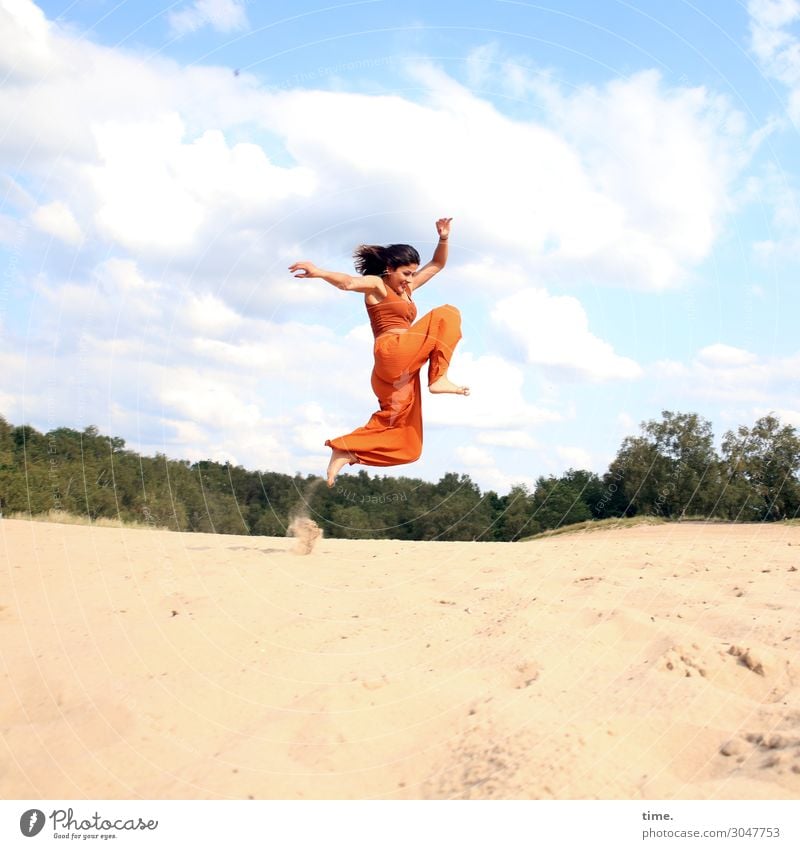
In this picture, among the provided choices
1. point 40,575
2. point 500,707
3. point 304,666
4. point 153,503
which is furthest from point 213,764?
point 153,503

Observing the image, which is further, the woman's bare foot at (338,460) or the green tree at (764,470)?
the green tree at (764,470)

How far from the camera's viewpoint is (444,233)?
668cm

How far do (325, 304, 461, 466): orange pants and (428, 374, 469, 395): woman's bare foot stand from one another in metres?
0.05

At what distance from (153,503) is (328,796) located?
72.0 feet

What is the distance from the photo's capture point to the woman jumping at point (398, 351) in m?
6.53

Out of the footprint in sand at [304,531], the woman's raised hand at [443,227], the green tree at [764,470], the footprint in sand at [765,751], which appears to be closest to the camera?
the footprint in sand at [765,751]

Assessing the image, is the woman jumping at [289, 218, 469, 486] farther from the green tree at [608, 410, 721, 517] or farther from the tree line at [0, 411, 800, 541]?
the green tree at [608, 410, 721, 517]

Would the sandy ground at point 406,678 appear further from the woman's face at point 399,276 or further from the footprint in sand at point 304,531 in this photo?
the woman's face at point 399,276

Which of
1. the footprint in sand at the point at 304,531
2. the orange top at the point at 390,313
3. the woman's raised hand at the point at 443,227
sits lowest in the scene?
the footprint in sand at the point at 304,531

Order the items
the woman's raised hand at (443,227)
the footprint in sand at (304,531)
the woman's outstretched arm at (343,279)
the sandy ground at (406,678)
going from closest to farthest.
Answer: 1. the sandy ground at (406,678)
2. the woman's outstretched arm at (343,279)
3. the woman's raised hand at (443,227)
4. the footprint in sand at (304,531)

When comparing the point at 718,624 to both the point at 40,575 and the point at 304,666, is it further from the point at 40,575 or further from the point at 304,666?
the point at 40,575

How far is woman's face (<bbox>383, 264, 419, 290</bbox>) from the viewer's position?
6.60 m

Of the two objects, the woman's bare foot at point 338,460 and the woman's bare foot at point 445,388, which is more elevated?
the woman's bare foot at point 445,388

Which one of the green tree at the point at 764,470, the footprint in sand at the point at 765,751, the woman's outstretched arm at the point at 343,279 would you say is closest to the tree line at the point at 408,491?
the green tree at the point at 764,470
